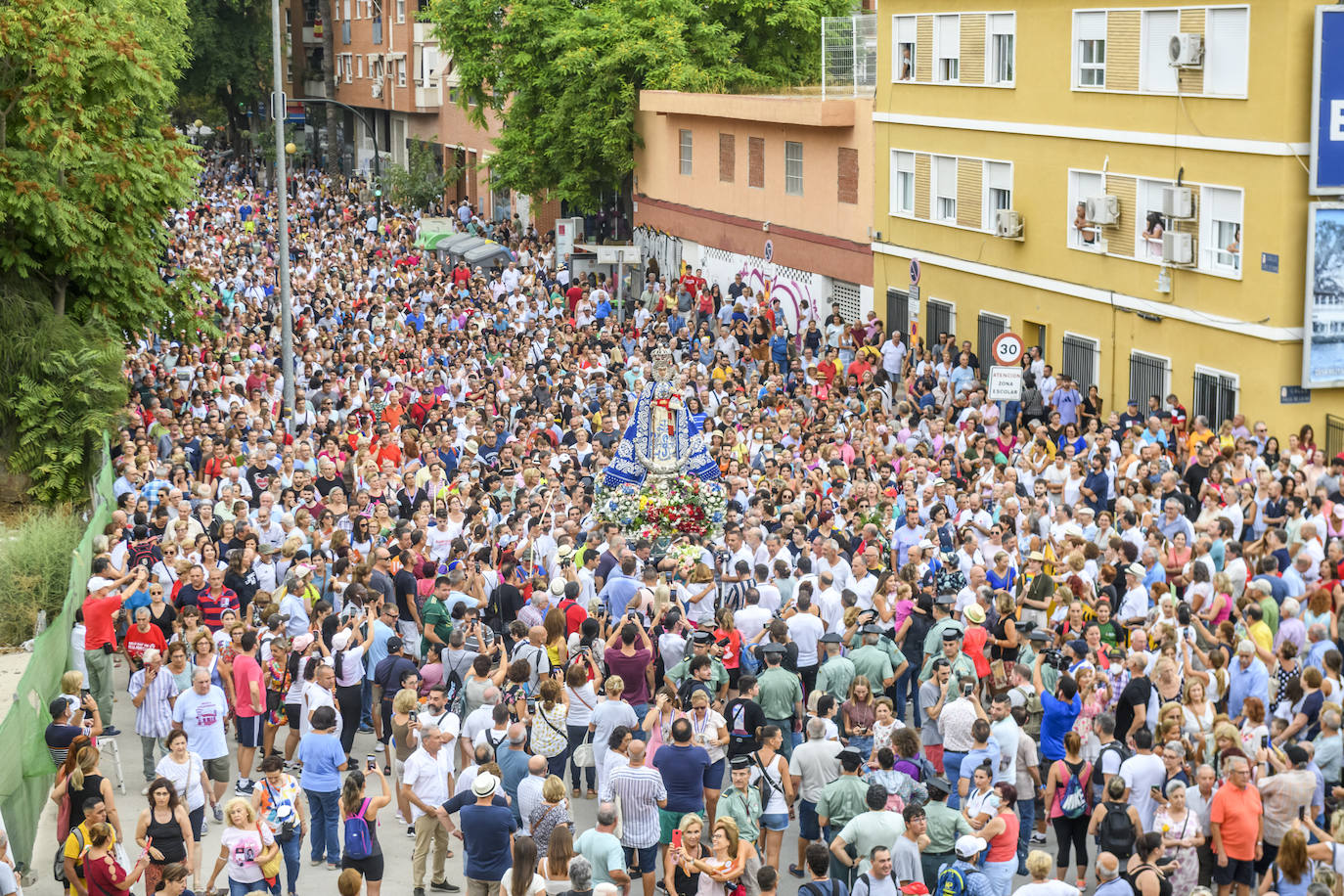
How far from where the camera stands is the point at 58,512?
22.6m

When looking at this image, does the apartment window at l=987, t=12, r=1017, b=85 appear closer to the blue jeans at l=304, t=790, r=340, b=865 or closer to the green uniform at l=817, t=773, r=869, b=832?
the green uniform at l=817, t=773, r=869, b=832

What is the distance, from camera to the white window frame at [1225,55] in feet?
72.7

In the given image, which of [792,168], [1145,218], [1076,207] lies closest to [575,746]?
[1145,218]

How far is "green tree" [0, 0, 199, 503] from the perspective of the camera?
23.9m

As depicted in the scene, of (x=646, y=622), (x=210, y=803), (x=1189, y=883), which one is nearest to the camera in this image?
(x=1189, y=883)

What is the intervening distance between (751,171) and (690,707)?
26.6m

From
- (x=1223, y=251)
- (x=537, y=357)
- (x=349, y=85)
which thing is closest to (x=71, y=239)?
(x=537, y=357)

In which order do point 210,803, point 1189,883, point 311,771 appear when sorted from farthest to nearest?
point 210,803 → point 311,771 → point 1189,883

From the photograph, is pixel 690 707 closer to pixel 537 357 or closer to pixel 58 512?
pixel 58 512

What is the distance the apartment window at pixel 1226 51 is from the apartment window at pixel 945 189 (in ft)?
23.8

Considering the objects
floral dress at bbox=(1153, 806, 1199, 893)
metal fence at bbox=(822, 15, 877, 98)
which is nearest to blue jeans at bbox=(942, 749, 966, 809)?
floral dress at bbox=(1153, 806, 1199, 893)

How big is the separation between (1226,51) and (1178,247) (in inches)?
109

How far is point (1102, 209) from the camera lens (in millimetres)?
25094

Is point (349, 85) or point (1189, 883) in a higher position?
point (349, 85)
